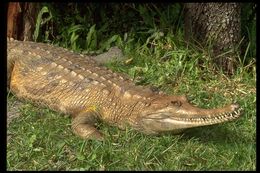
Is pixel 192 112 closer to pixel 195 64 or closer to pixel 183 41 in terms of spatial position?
pixel 195 64

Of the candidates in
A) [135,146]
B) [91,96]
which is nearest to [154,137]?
[135,146]

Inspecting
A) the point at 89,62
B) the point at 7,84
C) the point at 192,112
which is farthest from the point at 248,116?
the point at 7,84

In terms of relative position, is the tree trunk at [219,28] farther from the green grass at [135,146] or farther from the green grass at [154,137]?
the green grass at [135,146]

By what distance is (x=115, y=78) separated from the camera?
6434mm

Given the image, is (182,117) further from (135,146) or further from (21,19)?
(21,19)

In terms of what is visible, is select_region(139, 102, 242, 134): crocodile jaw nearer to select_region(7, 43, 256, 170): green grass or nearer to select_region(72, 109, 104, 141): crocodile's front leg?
select_region(7, 43, 256, 170): green grass

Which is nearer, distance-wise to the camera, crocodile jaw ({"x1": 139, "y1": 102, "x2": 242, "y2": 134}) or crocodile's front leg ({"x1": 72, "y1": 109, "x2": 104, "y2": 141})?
Answer: crocodile jaw ({"x1": 139, "y1": 102, "x2": 242, "y2": 134})

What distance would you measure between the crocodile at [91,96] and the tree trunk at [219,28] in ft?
4.26

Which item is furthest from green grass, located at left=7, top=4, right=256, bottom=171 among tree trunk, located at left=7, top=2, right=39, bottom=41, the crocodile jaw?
tree trunk, located at left=7, top=2, right=39, bottom=41

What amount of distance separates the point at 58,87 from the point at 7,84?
2.66ft

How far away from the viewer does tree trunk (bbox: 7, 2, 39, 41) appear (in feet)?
25.9

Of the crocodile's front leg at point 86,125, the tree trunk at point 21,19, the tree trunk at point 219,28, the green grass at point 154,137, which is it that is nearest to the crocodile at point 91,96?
the crocodile's front leg at point 86,125

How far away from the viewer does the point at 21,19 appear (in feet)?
26.2

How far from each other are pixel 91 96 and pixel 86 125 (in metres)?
0.48
